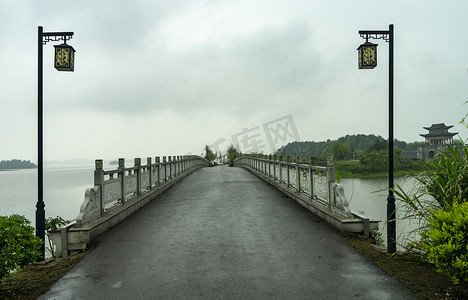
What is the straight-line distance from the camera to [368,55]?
693 cm

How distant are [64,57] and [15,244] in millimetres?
4635

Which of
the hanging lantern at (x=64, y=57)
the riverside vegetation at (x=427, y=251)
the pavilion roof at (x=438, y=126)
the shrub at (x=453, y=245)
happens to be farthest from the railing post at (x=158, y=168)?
the pavilion roof at (x=438, y=126)

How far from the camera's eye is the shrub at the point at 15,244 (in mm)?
4090

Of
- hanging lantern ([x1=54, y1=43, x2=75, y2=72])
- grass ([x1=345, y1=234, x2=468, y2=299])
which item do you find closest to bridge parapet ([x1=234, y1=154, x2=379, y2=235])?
grass ([x1=345, y1=234, x2=468, y2=299])

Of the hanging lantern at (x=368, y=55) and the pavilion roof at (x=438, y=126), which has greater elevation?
the pavilion roof at (x=438, y=126)

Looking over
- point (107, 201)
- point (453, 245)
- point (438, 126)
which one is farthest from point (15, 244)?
point (438, 126)

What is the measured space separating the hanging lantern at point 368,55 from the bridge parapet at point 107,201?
6.48m

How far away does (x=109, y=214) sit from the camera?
8195 millimetres

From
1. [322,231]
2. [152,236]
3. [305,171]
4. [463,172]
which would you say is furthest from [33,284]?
[305,171]

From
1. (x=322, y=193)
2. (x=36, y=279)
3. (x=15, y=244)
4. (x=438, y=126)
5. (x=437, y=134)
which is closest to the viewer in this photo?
(x=15, y=244)

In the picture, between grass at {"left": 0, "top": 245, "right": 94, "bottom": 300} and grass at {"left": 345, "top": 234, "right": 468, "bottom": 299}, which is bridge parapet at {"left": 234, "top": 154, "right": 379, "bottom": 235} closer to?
grass at {"left": 345, "top": 234, "right": 468, "bottom": 299}

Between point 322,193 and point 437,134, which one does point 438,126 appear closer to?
point 437,134

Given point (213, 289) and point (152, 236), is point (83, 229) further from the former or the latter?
point (213, 289)

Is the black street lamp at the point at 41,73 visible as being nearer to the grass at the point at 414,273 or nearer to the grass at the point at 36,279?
the grass at the point at 36,279
